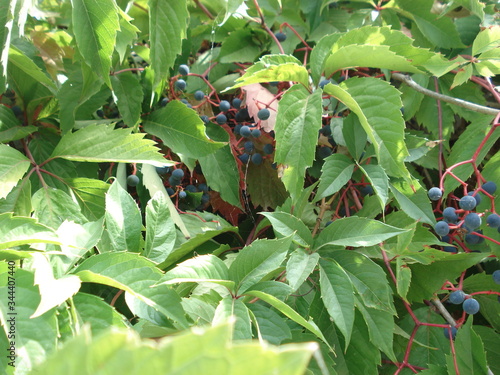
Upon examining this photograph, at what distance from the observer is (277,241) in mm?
703

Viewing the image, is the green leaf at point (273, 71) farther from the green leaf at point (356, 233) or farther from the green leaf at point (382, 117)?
the green leaf at point (356, 233)

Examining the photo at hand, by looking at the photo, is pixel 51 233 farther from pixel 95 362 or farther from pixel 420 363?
pixel 420 363

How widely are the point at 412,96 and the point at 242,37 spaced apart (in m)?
0.47

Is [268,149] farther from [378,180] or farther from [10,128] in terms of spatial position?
[10,128]

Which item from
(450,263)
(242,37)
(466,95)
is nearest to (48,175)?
(242,37)

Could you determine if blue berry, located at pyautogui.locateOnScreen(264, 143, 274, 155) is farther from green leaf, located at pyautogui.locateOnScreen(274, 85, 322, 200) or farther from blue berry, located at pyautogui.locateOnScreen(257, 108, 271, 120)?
green leaf, located at pyautogui.locateOnScreen(274, 85, 322, 200)

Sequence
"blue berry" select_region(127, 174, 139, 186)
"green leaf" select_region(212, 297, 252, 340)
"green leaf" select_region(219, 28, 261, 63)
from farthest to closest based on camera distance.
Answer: "green leaf" select_region(219, 28, 261, 63)
"blue berry" select_region(127, 174, 139, 186)
"green leaf" select_region(212, 297, 252, 340)

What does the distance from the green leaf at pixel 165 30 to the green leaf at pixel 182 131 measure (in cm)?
11

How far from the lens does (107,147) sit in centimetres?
95

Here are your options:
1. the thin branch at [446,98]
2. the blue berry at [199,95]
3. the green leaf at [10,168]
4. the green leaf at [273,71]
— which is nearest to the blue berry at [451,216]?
the thin branch at [446,98]

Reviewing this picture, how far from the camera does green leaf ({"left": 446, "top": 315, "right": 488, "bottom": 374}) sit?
2.58 feet

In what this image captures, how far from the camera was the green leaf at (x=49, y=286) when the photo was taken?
522 millimetres

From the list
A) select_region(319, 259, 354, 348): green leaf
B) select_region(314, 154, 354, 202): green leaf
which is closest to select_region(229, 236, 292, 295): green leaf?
select_region(319, 259, 354, 348): green leaf

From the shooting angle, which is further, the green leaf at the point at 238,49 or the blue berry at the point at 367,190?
the green leaf at the point at 238,49
